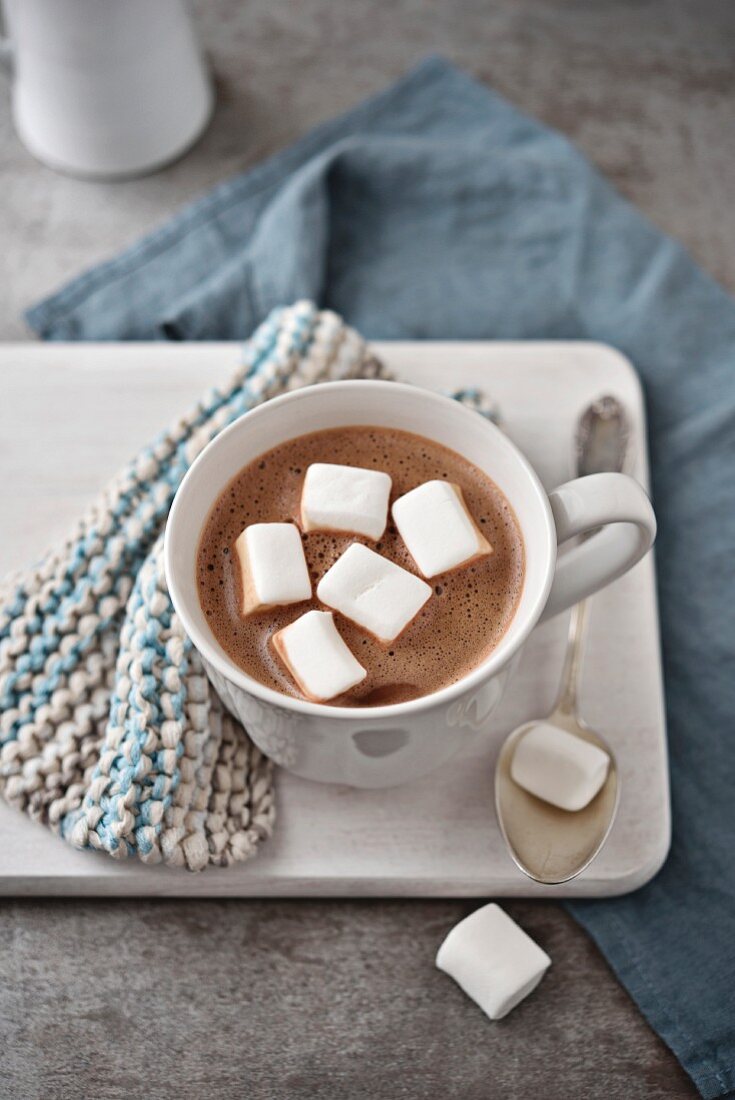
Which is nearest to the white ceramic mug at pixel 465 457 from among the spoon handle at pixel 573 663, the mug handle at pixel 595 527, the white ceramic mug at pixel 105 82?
the mug handle at pixel 595 527

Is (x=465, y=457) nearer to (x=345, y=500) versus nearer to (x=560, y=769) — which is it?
(x=345, y=500)

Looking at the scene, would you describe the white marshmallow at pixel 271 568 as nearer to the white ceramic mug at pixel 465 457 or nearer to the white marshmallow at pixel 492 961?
the white ceramic mug at pixel 465 457

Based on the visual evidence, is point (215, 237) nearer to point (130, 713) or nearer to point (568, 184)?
point (568, 184)

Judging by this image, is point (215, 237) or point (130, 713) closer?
point (130, 713)

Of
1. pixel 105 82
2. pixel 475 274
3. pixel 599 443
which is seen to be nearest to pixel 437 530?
pixel 599 443

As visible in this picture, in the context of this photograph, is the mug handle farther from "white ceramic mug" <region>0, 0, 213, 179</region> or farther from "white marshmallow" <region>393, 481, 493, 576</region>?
"white ceramic mug" <region>0, 0, 213, 179</region>

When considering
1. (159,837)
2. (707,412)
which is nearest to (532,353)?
(707,412)
